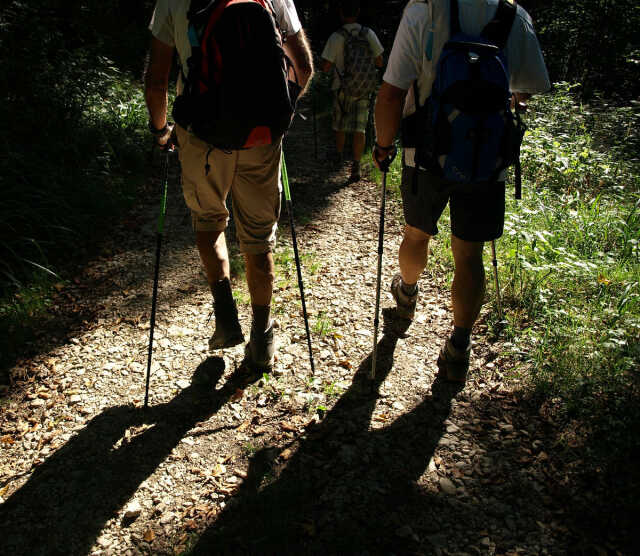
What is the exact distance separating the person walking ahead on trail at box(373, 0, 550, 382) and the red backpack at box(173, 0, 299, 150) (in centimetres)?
69

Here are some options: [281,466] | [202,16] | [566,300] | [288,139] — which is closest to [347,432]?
[281,466]

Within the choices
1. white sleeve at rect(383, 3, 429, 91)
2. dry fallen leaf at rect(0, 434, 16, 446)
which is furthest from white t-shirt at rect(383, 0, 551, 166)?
dry fallen leaf at rect(0, 434, 16, 446)

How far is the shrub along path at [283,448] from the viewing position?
235cm

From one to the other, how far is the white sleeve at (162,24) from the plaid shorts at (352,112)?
471 cm

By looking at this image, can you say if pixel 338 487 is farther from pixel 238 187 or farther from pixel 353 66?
pixel 353 66

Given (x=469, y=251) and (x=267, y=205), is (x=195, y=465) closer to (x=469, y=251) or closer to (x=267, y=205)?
(x=267, y=205)

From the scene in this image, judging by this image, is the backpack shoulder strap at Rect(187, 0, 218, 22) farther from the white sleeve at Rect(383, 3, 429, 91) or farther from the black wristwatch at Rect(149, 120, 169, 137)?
the white sleeve at Rect(383, 3, 429, 91)

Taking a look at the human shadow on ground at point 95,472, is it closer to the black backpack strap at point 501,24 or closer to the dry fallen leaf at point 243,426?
the dry fallen leaf at point 243,426

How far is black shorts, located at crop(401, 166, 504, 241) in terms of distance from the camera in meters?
2.65

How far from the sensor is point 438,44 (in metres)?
2.40

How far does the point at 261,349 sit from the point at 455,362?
4.62ft

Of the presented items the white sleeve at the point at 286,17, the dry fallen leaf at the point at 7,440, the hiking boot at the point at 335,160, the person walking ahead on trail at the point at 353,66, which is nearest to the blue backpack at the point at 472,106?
the white sleeve at the point at 286,17

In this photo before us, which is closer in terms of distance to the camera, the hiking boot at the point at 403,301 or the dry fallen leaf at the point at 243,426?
the dry fallen leaf at the point at 243,426

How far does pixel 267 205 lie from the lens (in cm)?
296
